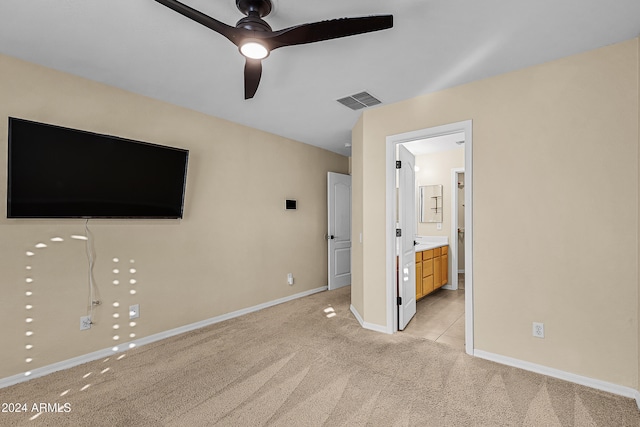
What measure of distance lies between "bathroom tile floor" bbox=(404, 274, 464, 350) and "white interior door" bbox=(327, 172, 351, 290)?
1.45 meters

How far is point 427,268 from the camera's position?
185 inches

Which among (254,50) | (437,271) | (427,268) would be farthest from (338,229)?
(254,50)

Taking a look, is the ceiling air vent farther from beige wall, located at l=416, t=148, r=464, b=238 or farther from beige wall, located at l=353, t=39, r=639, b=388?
beige wall, located at l=416, t=148, r=464, b=238

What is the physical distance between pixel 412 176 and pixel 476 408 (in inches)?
101

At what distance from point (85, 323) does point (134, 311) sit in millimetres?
399

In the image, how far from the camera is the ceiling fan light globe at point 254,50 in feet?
5.81

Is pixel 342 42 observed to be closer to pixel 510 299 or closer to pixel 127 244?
pixel 510 299

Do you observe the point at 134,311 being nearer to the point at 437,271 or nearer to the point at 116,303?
the point at 116,303

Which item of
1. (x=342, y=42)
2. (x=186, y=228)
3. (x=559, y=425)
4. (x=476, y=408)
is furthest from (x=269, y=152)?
(x=559, y=425)

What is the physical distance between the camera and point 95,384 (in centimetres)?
241

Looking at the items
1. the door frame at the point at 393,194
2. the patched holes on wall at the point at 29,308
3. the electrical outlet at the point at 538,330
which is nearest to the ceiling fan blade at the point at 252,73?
the door frame at the point at 393,194

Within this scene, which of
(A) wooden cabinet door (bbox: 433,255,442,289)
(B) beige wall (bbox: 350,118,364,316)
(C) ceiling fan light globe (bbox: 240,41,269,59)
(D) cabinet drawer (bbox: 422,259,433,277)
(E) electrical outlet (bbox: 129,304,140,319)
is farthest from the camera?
(A) wooden cabinet door (bbox: 433,255,442,289)

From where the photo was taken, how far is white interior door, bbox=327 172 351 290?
5.39 m

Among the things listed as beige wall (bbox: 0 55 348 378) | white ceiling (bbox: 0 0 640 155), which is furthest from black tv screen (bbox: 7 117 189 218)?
white ceiling (bbox: 0 0 640 155)
